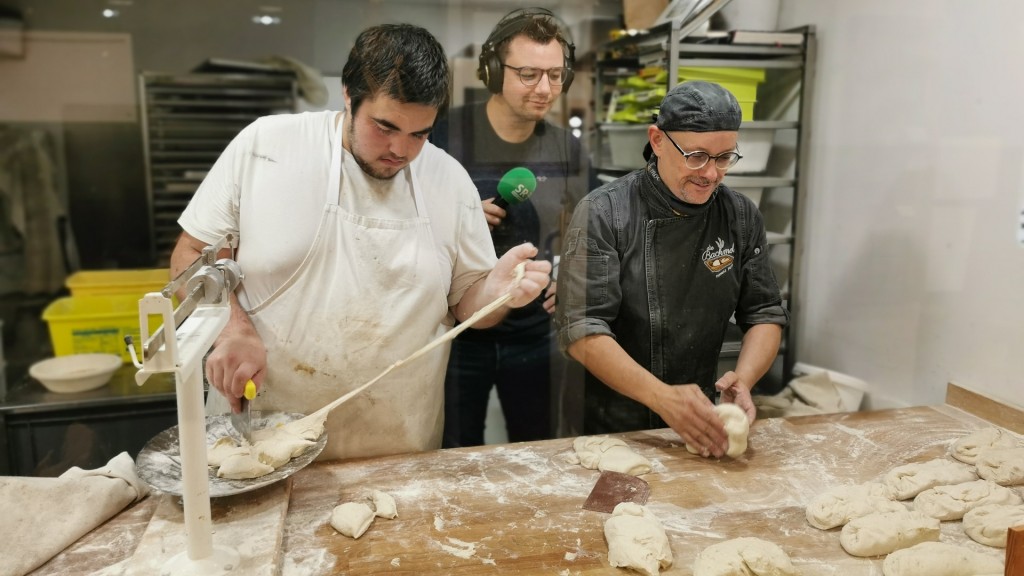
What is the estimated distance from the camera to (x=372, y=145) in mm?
1540

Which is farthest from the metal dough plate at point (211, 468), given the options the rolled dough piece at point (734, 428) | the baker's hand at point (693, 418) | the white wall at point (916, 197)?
the white wall at point (916, 197)

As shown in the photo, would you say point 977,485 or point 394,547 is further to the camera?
point 977,485

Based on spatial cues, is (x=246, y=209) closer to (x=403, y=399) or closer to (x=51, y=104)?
(x=403, y=399)

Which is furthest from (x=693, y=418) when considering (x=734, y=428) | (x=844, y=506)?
(x=844, y=506)

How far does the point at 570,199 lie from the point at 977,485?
1.11 meters

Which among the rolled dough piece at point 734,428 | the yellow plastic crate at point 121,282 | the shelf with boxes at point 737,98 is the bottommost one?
the rolled dough piece at point 734,428

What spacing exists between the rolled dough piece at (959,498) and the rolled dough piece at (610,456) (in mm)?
577

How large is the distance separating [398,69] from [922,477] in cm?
145

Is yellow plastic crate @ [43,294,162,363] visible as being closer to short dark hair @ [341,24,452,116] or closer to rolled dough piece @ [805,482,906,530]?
short dark hair @ [341,24,452,116]

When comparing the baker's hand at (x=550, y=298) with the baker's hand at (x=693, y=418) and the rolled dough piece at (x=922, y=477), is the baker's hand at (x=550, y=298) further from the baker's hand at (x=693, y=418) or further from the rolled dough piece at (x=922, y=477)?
the rolled dough piece at (x=922, y=477)

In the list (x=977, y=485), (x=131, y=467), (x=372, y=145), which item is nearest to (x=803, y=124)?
(x=977, y=485)

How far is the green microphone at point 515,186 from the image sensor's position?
1729 millimetres

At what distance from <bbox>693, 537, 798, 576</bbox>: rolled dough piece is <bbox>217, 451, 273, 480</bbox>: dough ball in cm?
84

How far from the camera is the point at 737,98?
1.75m
